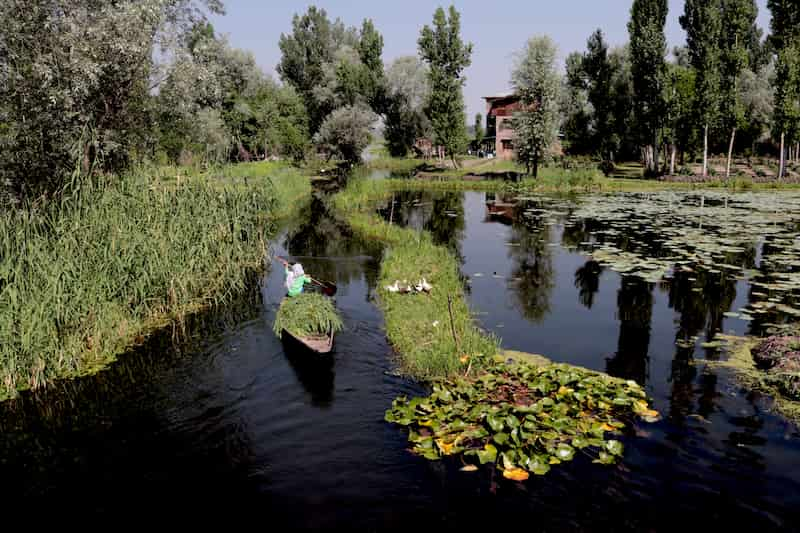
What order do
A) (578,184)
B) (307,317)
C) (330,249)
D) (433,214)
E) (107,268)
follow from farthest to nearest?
(578,184), (433,214), (330,249), (107,268), (307,317)

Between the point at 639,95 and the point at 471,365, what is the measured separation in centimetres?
5031

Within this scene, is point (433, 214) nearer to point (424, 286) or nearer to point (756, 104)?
point (424, 286)

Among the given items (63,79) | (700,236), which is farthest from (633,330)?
(63,79)

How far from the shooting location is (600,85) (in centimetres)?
6031

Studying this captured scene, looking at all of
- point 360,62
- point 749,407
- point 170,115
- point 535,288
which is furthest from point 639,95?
point 749,407

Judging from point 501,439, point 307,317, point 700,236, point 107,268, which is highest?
point 107,268

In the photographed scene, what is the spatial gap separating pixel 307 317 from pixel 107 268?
5006mm

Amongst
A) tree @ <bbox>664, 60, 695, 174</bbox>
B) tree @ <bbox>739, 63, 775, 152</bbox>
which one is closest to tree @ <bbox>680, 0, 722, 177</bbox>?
tree @ <bbox>664, 60, 695, 174</bbox>

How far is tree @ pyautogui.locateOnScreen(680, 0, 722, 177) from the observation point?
4803 cm

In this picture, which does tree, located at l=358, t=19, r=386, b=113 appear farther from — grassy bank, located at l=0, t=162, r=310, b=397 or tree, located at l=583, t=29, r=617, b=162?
grassy bank, located at l=0, t=162, r=310, b=397

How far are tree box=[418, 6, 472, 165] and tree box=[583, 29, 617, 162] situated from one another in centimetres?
1324

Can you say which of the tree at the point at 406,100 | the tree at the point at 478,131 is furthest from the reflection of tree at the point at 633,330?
the tree at the point at 478,131

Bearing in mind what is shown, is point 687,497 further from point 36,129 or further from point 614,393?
point 36,129

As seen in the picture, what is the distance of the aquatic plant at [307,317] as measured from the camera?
13219 mm
